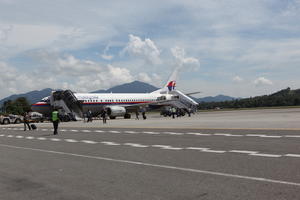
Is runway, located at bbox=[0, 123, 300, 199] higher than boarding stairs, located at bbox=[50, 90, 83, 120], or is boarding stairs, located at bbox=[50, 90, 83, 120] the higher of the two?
boarding stairs, located at bbox=[50, 90, 83, 120]

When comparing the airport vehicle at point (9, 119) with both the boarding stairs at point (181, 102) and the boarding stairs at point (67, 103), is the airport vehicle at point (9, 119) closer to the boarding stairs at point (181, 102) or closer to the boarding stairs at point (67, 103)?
the boarding stairs at point (67, 103)

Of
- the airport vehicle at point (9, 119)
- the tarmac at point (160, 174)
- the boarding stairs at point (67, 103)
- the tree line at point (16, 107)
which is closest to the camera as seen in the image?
the tarmac at point (160, 174)

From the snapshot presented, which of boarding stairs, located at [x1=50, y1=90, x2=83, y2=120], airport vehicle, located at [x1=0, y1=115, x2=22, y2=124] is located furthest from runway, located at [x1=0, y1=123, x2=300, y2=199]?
airport vehicle, located at [x1=0, y1=115, x2=22, y2=124]

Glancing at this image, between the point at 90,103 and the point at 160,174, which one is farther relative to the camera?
the point at 90,103

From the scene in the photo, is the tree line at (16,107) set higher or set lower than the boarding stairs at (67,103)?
higher

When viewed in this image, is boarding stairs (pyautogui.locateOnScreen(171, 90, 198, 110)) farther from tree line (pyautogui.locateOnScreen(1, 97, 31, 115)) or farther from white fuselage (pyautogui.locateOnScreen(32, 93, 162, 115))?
tree line (pyautogui.locateOnScreen(1, 97, 31, 115))

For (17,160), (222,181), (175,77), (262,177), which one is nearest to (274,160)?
(262,177)

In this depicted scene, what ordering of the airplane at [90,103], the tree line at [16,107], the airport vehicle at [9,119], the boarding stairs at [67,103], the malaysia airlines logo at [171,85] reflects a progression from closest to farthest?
the boarding stairs at [67,103]
the airplane at [90,103]
the airport vehicle at [9,119]
the malaysia airlines logo at [171,85]
the tree line at [16,107]

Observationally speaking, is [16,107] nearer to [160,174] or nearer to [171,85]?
[171,85]

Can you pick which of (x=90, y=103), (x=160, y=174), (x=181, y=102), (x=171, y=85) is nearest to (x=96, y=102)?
(x=90, y=103)

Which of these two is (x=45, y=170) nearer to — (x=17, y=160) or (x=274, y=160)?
(x=17, y=160)

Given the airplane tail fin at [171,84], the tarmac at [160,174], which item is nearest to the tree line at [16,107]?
the airplane tail fin at [171,84]

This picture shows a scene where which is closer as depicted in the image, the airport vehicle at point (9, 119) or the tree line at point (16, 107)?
the airport vehicle at point (9, 119)

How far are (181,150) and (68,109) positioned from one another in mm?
36240
